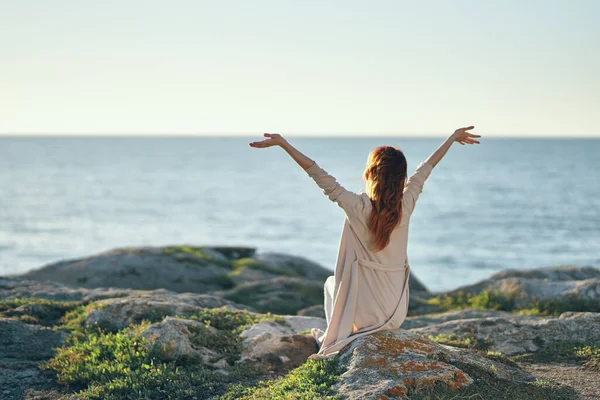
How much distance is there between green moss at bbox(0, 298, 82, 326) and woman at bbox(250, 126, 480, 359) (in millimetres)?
6296

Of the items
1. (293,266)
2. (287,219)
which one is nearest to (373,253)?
(293,266)

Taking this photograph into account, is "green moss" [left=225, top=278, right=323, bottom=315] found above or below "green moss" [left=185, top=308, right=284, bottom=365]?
below

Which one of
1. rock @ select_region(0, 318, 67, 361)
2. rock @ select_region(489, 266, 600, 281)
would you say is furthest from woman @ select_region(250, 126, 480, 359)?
rock @ select_region(489, 266, 600, 281)

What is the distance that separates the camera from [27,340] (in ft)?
38.4

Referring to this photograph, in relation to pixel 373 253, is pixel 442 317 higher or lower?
lower

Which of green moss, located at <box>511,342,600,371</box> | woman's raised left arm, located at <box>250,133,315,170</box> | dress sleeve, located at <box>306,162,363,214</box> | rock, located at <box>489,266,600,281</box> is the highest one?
woman's raised left arm, located at <box>250,133,315,170</box>

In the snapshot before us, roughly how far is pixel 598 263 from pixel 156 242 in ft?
106

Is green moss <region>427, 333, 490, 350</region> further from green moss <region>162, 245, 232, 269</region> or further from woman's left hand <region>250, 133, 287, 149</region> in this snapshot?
green moss <region>162, 245, 232, 269</region>

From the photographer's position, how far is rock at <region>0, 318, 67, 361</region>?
36.7 ft

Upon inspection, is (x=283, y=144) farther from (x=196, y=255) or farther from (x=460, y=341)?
(x=196, y=255)

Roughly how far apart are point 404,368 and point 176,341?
12.3 ft

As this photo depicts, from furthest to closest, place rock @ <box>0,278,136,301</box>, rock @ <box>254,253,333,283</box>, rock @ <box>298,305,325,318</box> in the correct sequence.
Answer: rock @ <box>254,253,333,283</box>
rock @ <box>298,305,325,318</box>
rock @ <box>0,278,136,301</box>

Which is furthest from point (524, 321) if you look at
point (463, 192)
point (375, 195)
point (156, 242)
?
point (463, 192)

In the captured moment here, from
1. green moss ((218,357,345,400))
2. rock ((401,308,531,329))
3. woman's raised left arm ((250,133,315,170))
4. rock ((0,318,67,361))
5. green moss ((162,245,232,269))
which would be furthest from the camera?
green moss ((162,245,232,269))
